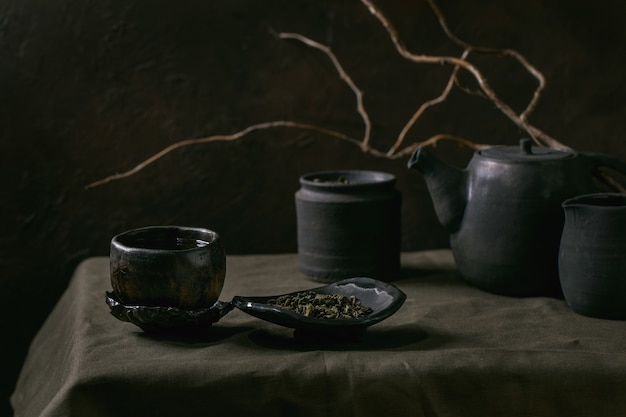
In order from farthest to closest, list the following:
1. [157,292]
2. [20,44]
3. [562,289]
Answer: [20,44], [562,289], [157,292]

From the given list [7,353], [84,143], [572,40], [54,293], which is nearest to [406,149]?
[572,40]

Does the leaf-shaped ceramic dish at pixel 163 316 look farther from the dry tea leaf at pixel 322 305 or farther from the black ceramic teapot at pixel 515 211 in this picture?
the black ceramic teapot at pixel 515 211

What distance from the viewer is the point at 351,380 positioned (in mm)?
1131

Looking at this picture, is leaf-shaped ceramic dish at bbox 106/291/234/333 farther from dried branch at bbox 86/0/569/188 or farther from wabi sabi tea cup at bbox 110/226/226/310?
dried branch at bbox 86/0/569/188

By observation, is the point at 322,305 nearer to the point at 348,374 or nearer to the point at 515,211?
the point at 348,374

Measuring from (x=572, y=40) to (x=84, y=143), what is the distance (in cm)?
105

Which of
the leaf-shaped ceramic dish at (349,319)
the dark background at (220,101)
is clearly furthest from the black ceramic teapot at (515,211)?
the dark background at (220,101)

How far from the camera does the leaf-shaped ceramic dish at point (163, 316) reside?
4.06 ft

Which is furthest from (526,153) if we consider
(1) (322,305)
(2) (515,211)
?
(1) (322,305)

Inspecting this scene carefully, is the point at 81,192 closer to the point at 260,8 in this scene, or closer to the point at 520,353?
the point at 260,8

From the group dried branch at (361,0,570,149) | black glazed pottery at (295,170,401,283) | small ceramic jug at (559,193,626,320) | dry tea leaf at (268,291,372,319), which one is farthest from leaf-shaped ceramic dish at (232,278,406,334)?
dried branch at (361,0,570,149)

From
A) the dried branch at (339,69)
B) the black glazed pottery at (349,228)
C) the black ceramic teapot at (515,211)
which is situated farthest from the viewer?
the dried branch at (339,69)

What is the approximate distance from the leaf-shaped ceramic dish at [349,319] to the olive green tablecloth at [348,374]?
0.03 meters

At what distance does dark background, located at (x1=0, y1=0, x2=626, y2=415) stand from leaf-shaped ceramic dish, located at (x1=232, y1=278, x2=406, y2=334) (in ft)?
1.72
